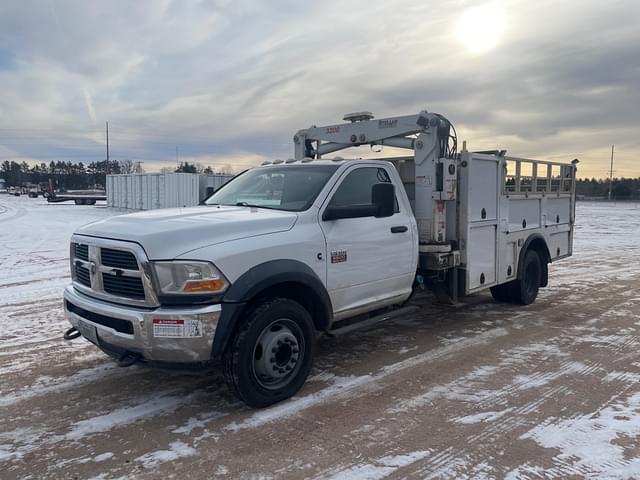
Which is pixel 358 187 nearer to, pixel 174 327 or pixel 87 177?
Result: pixel 174 327

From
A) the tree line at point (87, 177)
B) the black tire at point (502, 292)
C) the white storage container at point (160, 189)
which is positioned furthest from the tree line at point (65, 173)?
the black tire at point (502, 292)

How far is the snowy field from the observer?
337cm

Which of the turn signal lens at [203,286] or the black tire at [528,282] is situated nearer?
the turn signal lens at [203,286]

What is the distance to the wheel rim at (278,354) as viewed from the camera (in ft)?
13.8

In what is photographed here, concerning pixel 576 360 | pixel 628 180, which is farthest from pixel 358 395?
pixel 628 180

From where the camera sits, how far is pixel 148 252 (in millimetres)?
3793

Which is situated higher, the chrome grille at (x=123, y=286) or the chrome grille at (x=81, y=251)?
the chrome grille at (x=81, y=251)

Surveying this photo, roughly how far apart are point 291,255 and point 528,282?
17.1 feet

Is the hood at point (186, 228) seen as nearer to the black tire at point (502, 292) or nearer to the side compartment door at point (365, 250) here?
the side compartment door at point (365, 250)

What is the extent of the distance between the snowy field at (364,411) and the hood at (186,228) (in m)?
1.38

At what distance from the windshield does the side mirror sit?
0.53 m

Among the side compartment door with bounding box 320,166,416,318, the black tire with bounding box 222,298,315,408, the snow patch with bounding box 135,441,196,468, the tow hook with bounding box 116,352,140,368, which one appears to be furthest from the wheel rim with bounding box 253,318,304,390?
the tow hook with bounding box 116,352,140,368

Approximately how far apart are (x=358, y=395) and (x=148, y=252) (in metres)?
2.13

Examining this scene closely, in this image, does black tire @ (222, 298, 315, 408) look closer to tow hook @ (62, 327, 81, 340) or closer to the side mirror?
the side mirror
